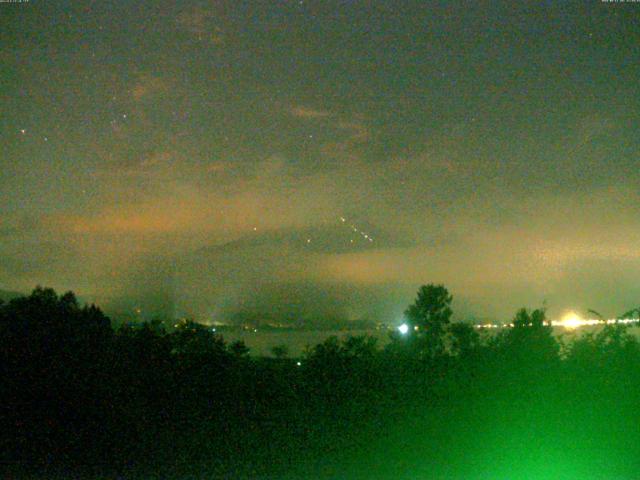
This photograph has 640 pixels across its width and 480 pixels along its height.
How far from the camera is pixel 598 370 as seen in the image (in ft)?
42.0

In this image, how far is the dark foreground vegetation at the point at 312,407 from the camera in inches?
436

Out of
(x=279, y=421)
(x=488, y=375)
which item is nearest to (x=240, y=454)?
(x=279, y=421)

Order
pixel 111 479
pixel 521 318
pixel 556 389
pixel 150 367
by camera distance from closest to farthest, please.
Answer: pixel 111 479
pixel 556 389
pixel 150 367
pixel 521 318

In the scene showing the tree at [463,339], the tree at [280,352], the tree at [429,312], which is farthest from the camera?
the tree at [429,312]

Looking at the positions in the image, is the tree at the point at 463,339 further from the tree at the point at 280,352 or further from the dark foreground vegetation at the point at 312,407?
the tree at the point at 280,352

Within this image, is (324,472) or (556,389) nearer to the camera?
(324,472)

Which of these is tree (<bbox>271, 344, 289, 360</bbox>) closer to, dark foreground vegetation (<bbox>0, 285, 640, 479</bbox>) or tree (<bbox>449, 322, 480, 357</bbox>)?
dark foreground vegetation (<bbox>0, 285, 640, 479</bbox>)

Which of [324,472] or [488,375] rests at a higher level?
[488,375]

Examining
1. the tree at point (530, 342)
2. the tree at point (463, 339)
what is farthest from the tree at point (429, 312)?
the tree at point (530, 342)

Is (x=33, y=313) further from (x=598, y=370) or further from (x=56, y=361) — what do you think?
(x=598, y=370)

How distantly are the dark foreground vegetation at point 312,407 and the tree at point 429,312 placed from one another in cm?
519

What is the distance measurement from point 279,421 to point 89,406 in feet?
10.1

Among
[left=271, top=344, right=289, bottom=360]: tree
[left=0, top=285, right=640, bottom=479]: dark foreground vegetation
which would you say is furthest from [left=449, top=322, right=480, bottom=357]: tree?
[left=271, top=344, right=289, bottom=360]: tree

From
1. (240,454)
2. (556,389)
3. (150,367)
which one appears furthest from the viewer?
(150,367)
